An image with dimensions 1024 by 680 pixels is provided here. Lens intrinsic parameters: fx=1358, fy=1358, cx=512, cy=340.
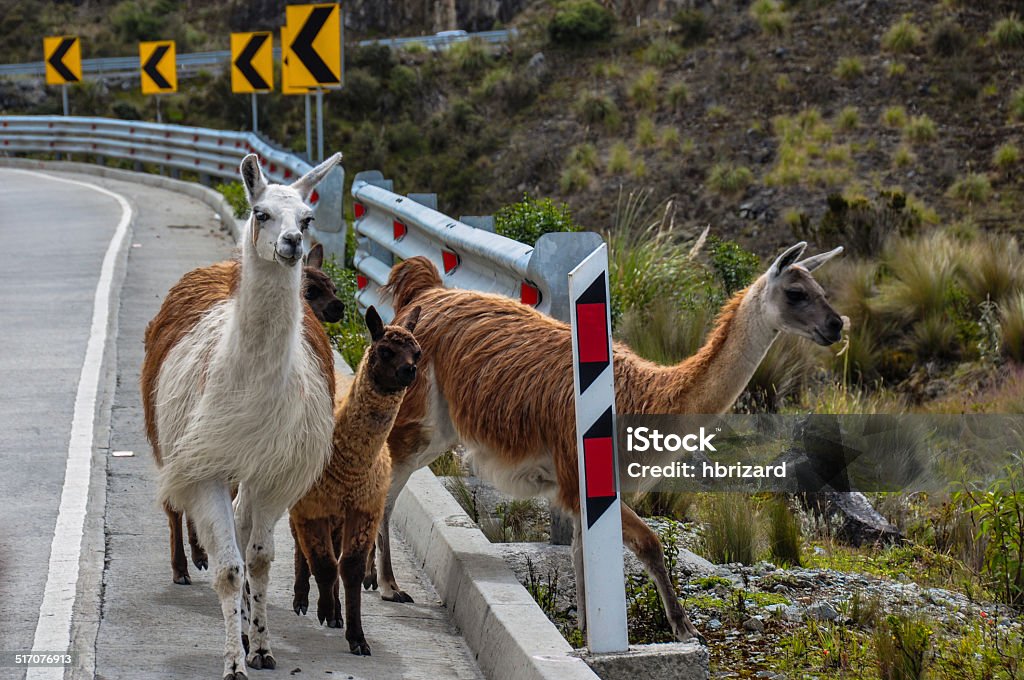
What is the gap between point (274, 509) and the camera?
5.41 m

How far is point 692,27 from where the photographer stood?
1764 inches

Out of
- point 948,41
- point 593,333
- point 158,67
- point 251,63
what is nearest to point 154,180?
point 158,67

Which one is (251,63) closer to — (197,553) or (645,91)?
(197,553)

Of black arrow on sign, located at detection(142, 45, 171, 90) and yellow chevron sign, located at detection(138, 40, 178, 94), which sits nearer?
yellow chevron sign, located at detection(138, 40, 178, 94)

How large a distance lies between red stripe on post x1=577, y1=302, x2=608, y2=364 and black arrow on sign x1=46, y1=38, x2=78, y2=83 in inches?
1078

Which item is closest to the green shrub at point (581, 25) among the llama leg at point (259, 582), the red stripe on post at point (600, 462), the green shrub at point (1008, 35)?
the green shrub at point (1008, 35)

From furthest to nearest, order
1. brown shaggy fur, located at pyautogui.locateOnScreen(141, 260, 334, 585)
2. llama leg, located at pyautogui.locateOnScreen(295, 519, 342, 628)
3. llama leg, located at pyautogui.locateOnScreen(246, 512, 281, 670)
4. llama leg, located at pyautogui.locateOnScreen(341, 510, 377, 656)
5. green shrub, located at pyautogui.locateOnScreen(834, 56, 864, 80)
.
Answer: green shrub, located at pyautogui.locateOnScreen(834, 56, 864, 80) → brown shaggy fur, located at pyautogui.locateOnScreen(141, 260, 334, 585) → llama leg, located at pyautogui.locateOnScreen(295, 519, 342, 628) → llama leg, located at pyautogui.locateOnScreen(341, 510, 377, 656) → llama leg, located at pyautogui.locateOnScreen(246, 512, 281, 670)

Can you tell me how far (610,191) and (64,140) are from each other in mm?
13405

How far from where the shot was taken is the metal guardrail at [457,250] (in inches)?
245

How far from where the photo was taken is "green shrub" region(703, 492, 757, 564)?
22.4 ft

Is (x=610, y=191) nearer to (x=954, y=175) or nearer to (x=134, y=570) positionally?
(x=954, y=175)

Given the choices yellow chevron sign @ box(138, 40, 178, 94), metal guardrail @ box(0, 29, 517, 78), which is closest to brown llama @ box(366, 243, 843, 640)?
yellow chevron sign @ box(138, 40, 178, 94)

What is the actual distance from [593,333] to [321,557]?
5.16ft

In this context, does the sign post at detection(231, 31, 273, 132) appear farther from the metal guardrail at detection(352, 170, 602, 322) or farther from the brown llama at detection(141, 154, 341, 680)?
the brown llama at detection(141, 154, 341, 680)
